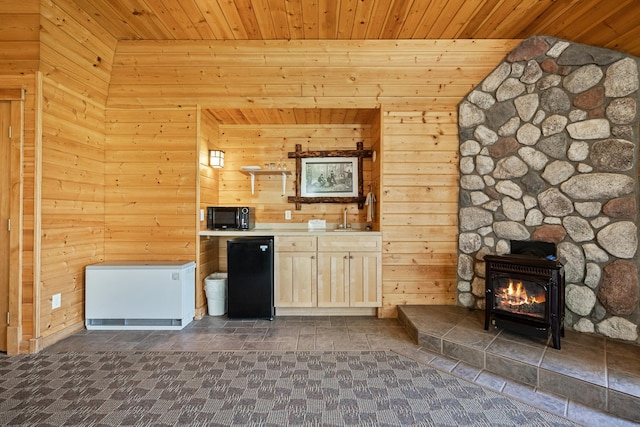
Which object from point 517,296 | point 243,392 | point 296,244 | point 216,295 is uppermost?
point 296,244

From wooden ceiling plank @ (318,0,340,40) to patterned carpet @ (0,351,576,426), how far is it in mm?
A: 3048

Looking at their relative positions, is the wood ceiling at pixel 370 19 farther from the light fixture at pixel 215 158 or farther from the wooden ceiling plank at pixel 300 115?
the light fixture at pixel 215 158

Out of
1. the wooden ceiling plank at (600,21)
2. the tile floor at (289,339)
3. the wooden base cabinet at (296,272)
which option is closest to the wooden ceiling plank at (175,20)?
the wooden base cabinet at (296,272)

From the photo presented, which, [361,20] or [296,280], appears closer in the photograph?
[361,20]

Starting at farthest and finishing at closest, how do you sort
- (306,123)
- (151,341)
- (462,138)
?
(306,123) < (462,138) < (151,341)

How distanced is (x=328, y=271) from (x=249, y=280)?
90cm

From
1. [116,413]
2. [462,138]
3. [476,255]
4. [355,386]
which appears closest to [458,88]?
[462,138]

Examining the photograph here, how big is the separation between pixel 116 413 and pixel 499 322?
2959mm

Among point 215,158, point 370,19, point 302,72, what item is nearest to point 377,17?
point 370,19

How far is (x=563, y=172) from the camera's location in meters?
2.72

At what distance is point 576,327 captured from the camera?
264 cm

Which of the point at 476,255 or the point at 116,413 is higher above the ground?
the point at 476,255

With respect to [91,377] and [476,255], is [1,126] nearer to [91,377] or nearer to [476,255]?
[91,377]

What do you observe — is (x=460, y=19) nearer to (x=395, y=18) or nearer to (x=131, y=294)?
(x=395, y=18)
